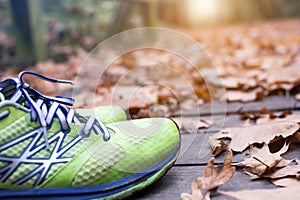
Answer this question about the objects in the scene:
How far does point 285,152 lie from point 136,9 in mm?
4594

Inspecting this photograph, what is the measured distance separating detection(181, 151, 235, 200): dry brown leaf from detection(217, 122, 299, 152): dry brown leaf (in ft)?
0.86

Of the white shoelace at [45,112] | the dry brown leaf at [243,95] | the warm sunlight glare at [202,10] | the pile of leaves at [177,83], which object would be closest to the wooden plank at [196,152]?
the white shoelace at [45,112]

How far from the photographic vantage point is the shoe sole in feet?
2.85

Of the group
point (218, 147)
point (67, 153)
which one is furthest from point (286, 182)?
point (67, 153)

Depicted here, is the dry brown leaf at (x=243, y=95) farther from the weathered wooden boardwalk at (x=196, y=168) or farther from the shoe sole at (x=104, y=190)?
the shoe sole at (x=104, y=190)

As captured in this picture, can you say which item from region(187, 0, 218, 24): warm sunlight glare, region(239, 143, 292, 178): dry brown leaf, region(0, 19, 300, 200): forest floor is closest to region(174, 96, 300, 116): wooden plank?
region(0, 19, 300, 200): forest floor

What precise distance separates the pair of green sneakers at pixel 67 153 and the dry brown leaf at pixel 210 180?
87mm

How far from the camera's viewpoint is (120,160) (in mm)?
901

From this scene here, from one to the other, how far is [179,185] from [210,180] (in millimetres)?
90

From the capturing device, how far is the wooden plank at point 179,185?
91 centimetres

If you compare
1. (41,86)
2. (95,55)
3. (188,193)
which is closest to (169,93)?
(41,86)

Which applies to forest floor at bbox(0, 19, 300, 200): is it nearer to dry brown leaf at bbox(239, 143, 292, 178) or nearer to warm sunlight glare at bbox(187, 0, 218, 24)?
dry brown leaf at bbox(239, 143, 292, 178)

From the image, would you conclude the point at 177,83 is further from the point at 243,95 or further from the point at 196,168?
the point at 196,168

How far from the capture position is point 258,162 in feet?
3.30
